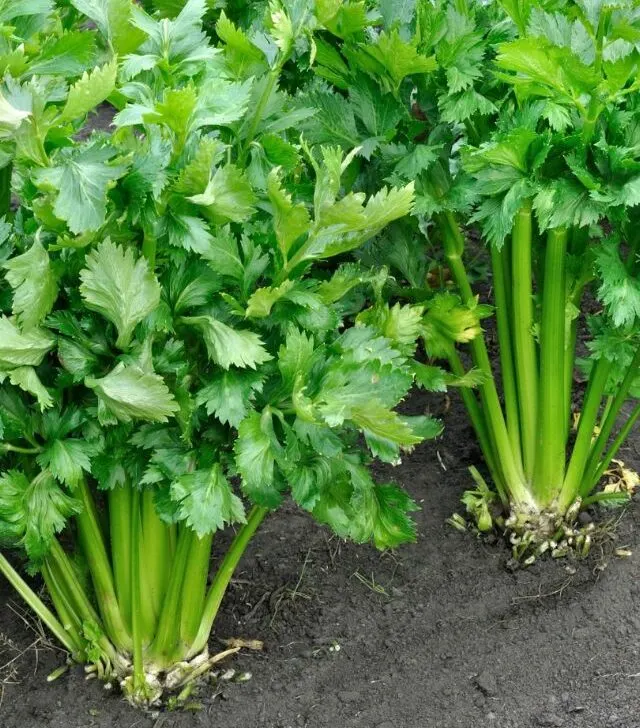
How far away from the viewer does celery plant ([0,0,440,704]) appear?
153 cm

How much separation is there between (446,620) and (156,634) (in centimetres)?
69

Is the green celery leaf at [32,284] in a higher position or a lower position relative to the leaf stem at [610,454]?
higher

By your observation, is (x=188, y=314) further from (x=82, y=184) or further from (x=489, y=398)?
(x=489, y=398)

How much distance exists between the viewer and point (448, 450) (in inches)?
108

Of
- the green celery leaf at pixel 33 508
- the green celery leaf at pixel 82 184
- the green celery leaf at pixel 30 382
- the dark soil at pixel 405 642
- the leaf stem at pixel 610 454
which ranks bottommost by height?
the dark soil at pixel 405 642

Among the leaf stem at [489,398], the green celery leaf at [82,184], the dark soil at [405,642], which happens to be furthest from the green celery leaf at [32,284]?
the leaf stem at [489,398]

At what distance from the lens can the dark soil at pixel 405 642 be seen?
6.81 feet

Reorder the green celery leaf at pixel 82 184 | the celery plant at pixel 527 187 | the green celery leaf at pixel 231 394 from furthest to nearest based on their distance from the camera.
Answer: the celery plant at pixel 527 187 → the green celery leaf at pixel 231 394 → the green celery leaf at pixel 82 184

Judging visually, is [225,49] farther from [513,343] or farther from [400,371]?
[513,343]

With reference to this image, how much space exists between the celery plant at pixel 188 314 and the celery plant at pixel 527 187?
0.29m

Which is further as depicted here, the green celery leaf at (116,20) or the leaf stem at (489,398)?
the leaf stem at (489,398)

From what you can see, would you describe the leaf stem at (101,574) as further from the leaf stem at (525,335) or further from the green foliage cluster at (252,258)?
the leaf stem at (525,335)

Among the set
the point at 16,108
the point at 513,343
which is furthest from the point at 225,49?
the point at 513,343

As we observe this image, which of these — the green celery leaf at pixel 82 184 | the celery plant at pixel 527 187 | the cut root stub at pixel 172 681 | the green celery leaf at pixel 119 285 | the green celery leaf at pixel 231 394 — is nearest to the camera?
the green celery leaf at pixel 82 184
